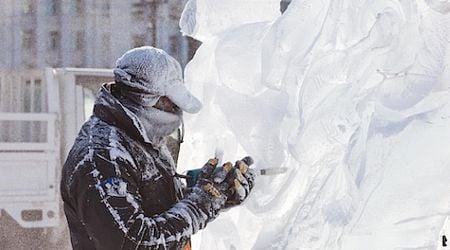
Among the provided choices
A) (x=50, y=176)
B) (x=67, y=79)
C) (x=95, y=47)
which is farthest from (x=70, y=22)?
(x=50, y=176)

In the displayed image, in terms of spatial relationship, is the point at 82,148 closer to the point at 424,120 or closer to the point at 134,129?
the point at 134,129

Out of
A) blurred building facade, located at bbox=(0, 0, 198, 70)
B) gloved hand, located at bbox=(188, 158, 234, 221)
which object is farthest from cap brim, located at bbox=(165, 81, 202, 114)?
blurred building facade, located at bbox=(0, 0, 198, 70)

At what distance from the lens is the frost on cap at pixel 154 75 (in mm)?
1479

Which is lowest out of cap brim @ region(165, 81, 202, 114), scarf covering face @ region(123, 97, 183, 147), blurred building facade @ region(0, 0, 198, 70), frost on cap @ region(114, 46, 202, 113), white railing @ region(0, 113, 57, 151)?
white railing @ region(0, 113, 57, 151)

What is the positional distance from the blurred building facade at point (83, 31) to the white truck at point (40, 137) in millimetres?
668

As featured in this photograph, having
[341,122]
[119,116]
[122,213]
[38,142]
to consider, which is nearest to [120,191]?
[122,213]

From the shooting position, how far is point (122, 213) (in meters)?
1.36

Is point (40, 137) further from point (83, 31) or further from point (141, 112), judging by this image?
point (141, 112)

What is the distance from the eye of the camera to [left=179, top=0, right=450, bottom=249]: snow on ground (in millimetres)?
1372

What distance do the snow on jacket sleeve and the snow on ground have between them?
0.19m

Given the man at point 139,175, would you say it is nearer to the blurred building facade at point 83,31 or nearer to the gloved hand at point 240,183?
the gloved hand at point 240,183

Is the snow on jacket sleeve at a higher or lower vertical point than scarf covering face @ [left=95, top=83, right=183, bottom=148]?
lower

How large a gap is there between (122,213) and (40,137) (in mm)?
3084

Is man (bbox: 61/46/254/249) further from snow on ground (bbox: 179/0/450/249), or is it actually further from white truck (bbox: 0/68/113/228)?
white truck (bbox: 0/68/113/228)
